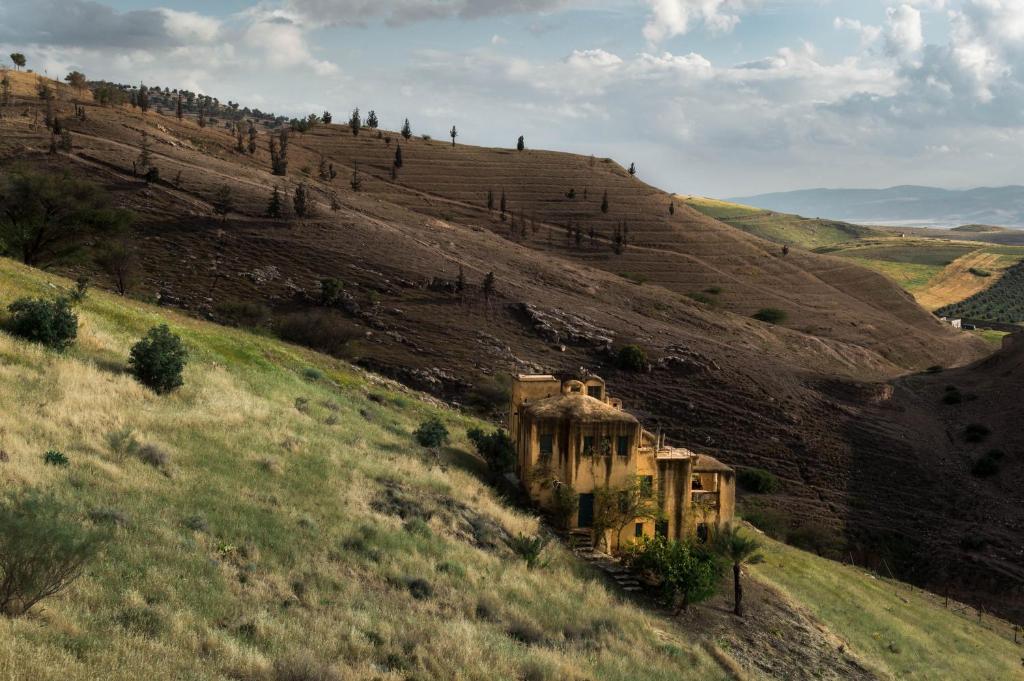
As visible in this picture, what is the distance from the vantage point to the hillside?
10.9m

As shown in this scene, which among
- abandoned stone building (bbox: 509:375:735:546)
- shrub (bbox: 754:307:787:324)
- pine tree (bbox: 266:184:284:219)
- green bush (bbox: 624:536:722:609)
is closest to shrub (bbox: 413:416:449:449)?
abandoned stone building (bbox: 509:375:735:546)

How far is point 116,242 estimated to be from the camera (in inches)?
1822

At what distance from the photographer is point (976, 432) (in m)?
59.5

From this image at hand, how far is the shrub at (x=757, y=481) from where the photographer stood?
158ft

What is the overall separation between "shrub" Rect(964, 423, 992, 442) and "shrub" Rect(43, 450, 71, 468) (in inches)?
2461

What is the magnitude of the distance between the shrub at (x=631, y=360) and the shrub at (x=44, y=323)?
42.8 meters

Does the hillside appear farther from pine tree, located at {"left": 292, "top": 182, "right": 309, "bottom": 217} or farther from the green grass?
pine tree, located at {"left": 292, "top": 182, "right": 309, "bottom": 217}

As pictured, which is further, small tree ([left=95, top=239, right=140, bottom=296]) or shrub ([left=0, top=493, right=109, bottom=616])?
small tree ([left=95, top=239, right=140, bottom=296])

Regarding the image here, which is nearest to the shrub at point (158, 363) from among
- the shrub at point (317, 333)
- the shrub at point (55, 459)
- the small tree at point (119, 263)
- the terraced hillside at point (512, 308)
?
the shrub at point (55, 459)

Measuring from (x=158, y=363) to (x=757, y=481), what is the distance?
37705 mm

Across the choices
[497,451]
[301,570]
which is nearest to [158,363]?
[301,570]

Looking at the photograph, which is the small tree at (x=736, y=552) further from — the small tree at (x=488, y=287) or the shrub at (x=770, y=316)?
the shrub at (x=770, y=316)

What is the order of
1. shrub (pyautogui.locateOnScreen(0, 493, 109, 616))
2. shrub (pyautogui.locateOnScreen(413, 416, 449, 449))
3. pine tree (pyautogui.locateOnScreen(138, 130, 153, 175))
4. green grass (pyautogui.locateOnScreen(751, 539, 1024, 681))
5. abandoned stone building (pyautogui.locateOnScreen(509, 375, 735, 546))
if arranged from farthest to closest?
pine tree (pyautogui.locateOnScreen(138, 130, 153, 175)) < green grass (pyautogui.locateOnScreen(751, 539, 1024, 681)) < shrub (pyautogui.locateOnScreen(413, 416, 449, 449)) < abandoned stone building (pyautogui.locateOnScreen(509, 375, 735, 546)) < shrub (pyautogui.locateOnScreen(0, 493, 109, 616))

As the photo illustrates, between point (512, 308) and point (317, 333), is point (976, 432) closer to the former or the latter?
point (512, 308)
